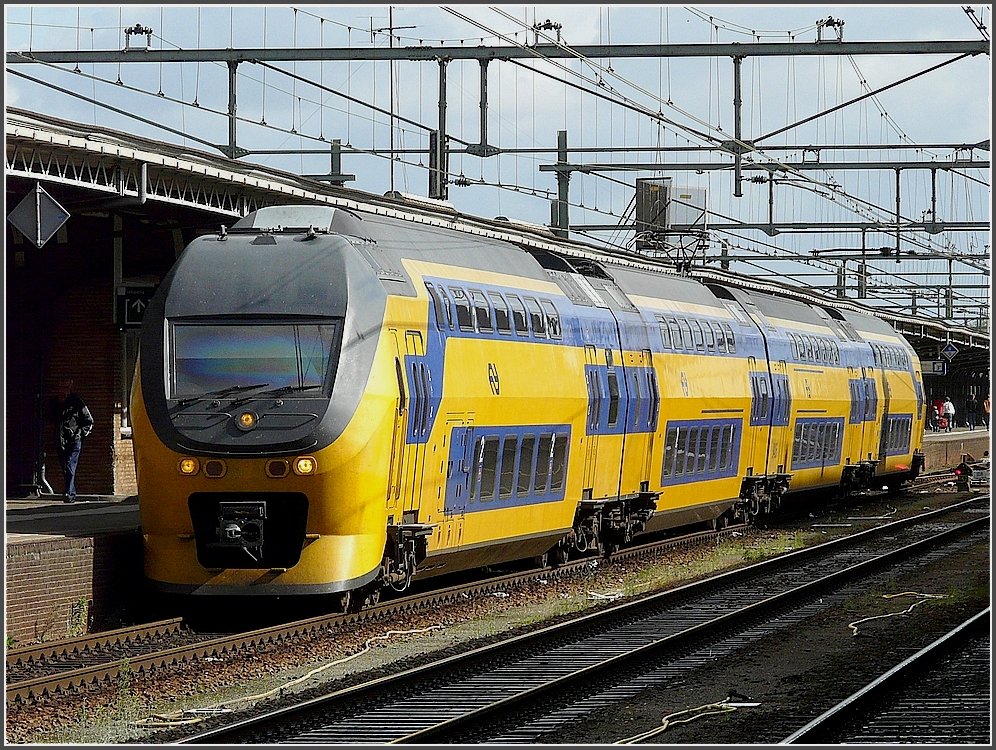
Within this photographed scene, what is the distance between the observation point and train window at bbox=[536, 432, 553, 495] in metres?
18.7

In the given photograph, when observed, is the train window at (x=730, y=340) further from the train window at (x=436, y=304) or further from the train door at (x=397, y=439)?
the train door at (x=397, y=439)

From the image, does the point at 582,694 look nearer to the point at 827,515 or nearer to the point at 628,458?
the point at 628,458

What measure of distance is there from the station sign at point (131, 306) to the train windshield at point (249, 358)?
523cm

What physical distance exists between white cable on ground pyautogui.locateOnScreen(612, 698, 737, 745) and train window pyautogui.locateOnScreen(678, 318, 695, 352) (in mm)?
12643

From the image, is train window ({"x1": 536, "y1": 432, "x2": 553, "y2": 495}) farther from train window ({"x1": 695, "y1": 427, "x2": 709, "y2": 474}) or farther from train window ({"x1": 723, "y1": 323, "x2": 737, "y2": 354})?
train window ({"x1": 723, "y1": 323, "x2": 737, "y2": 354})

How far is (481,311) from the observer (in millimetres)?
17312

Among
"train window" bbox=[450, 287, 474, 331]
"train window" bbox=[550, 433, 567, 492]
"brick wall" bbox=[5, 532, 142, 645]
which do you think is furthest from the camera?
"train window" bbox=[550, 433, 567, 492]

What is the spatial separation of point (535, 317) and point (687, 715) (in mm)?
7801

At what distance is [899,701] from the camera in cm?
1255

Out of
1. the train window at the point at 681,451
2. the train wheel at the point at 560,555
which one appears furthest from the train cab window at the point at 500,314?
the train window at the point at 681,451

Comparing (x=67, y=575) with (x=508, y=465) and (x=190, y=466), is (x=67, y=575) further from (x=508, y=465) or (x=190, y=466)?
(x=508, y=465)

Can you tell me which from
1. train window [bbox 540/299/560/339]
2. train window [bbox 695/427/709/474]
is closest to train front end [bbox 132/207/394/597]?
train window [bbox 540/299/560/339]

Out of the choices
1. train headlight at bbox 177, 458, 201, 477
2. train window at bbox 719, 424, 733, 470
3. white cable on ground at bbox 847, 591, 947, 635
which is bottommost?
white cable on ground at bbox 847, 591, 947, 635

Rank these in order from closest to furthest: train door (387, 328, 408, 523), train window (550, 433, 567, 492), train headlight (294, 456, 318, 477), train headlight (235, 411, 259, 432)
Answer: train headlight (294, 456, 318, 477), train headlight (235, 411, 259, 432), train door (387, 328, 408, 523), train window (550, 433, 567, 492)
